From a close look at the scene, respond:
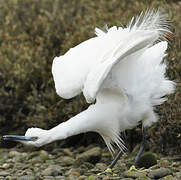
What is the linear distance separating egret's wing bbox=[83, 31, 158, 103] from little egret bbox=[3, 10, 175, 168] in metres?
0.01

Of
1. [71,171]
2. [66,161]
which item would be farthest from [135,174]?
[66,161]

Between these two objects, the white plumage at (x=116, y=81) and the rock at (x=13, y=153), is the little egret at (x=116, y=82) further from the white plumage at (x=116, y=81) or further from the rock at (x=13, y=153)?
the rock at (x=13, y=153)

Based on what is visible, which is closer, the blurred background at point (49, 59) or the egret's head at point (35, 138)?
the egret's head at point (35, 138)

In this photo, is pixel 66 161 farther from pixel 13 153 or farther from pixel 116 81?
pixel 116 81

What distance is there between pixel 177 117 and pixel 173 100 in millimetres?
221

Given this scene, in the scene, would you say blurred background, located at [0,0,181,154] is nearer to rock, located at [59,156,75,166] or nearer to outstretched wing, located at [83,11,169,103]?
rock, located at [59,156,75,166]

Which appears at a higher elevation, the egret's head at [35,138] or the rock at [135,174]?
the egret's head at [35,138]

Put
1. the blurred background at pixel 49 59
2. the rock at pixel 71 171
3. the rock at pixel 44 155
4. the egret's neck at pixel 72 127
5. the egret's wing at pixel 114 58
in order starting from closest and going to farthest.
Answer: the egret's wing at pixel 114 58, the egret's neck at pixel 72 127, the rock at pixel 71 171, the blurred background at pixel 49 59, the rock at pixel 44 155

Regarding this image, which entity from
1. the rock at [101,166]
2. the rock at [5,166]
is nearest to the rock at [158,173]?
the rock at [101,166]

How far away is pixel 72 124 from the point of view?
241 inches

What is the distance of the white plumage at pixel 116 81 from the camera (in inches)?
237

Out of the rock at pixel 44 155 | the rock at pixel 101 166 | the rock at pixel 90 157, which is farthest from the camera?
the rock at pixel 44 155

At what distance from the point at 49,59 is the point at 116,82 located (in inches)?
119

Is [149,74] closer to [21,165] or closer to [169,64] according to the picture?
[169,64]
